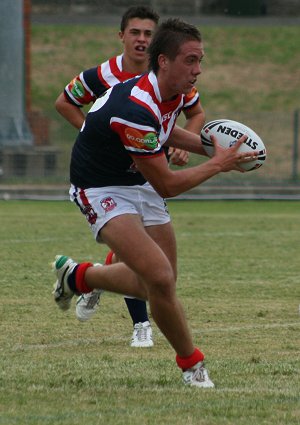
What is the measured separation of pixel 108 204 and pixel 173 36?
3.33ft

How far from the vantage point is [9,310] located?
9.25 metres

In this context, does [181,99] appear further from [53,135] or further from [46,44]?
[46,44]

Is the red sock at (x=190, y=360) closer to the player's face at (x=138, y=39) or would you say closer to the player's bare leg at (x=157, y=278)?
the player's bare leg at (x=157, y=278)

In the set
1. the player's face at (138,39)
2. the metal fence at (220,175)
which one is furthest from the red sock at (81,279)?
the metal fence at (220,175)

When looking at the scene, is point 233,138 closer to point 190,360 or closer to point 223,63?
point 190,360

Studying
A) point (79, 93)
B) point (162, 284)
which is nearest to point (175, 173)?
point (162, 284)

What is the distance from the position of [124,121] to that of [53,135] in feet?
59.6

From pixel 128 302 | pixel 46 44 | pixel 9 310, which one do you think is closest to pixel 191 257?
pixel 9 310

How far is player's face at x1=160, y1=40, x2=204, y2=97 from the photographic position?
6.36 metres

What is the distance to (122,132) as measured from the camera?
20.8ft

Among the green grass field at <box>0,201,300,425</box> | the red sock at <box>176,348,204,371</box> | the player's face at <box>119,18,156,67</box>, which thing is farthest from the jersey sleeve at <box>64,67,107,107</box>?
the red sock at <box>176,348,204,371</box>

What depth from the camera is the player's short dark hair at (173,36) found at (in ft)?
20.9

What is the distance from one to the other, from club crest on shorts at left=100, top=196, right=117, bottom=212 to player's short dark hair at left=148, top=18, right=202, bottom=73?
823 mm

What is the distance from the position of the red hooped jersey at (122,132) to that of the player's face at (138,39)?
1772 mm
